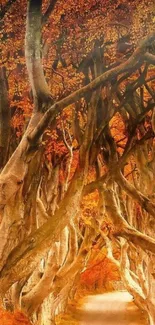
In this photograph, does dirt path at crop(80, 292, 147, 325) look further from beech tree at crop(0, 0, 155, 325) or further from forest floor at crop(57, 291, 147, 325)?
beech tree at crop(0, 0, 155, 325)

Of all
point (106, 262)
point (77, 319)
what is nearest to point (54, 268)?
point (77, 319)

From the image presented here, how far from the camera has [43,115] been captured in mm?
8172

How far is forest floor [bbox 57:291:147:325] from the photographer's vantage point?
22156 mm

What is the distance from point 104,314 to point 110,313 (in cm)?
75

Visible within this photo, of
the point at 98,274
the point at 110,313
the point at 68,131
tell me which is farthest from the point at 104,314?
the point at 68,131

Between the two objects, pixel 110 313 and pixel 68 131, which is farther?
pixel 110 313

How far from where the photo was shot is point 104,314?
25.8 metres

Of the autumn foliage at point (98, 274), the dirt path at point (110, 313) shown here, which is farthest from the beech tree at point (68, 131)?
the autumn foliage at point (98, 274)

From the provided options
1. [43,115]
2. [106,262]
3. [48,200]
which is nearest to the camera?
[43,115]

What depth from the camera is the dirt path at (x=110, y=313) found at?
2270 centimetres

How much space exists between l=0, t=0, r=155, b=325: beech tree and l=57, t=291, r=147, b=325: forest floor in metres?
6.50

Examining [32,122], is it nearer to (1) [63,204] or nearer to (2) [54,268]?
(1) [63,204]

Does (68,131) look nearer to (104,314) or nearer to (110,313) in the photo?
(104,314)

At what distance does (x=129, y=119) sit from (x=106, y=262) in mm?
24305
